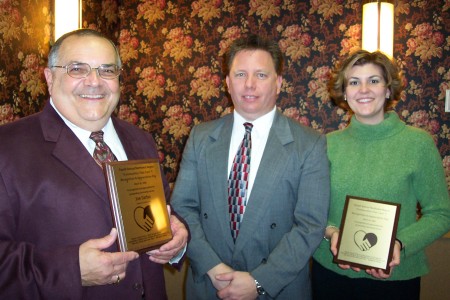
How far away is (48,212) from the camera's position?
1.27m

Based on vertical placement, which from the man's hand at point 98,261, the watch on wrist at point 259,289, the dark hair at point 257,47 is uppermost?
the dark hair at point 257,47

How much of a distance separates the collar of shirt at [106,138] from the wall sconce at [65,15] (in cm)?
107

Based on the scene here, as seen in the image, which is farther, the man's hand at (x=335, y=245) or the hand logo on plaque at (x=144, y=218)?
the man's hand at (x=335, y=245)

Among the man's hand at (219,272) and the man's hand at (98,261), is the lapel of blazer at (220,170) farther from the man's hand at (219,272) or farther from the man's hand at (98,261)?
the man's hand at (98,261)

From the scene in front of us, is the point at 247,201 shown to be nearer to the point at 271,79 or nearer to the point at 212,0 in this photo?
the point at 271,79

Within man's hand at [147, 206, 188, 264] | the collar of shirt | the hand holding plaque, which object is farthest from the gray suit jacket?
the collar of shirt

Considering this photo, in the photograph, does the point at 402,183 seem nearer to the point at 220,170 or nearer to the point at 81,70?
the point at 220,170

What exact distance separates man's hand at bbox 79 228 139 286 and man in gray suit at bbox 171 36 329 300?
0.58 m

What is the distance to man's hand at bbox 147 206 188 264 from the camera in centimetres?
146

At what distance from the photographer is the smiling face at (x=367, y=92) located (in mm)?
1860

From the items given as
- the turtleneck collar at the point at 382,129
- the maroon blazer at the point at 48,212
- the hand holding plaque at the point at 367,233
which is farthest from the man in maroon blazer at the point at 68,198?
the turtleneck collar at the point at 382,129

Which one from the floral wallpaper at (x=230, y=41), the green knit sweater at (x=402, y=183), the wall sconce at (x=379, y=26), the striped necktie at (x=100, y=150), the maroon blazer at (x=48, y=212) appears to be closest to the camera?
the maroon blazer at (x=48, y=212)

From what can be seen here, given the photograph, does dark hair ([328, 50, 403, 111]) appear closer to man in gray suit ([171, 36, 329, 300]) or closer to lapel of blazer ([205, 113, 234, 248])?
man in gray suit ([171, 36, 329, 300])

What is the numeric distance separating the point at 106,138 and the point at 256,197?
0.66 m
